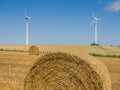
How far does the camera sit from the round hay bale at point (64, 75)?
22.6ft

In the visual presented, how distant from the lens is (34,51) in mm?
29359

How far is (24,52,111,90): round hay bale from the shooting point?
6875 mm

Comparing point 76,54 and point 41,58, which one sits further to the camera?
point 41,58

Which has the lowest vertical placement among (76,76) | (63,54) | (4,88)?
(4,88)

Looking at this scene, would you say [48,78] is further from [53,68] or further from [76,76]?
[76,76]

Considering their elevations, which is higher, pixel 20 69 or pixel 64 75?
pixel 64 75

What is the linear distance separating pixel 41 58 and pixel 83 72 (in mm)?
1228

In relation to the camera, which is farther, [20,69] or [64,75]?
[20,69]

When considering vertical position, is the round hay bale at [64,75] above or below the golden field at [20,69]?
above

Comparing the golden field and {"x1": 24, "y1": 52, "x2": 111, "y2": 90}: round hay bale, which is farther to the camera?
the golden field

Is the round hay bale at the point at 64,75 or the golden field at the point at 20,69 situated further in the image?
the golden field at the point at 20,69

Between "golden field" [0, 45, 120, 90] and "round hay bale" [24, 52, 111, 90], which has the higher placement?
"round hay bale" [24, 52, 111, 90]

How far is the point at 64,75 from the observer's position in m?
7.36

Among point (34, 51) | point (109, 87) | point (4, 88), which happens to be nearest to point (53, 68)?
point (109, 87)
